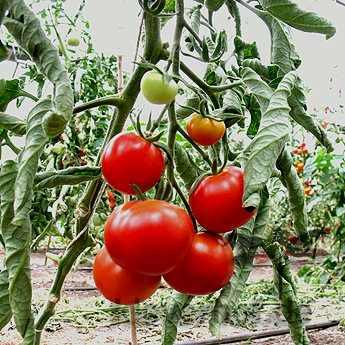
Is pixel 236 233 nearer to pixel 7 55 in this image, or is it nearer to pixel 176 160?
pixel 176 160

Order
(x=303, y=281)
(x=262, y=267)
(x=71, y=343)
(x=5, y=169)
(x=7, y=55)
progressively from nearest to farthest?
1. (x=7, y=55)
2. (x=5, y=169)
3. (x=71, y=343)
4. (x=303, y=281)
5. (x=262, y=267)

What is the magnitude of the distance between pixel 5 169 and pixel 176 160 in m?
0.24

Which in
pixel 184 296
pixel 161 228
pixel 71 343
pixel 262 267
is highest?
pixel 161 228

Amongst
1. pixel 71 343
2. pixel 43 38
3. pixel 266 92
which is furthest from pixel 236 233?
pixel 71 343

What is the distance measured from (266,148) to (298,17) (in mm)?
149

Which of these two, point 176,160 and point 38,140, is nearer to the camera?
point 38,140

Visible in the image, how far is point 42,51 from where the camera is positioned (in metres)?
0.30

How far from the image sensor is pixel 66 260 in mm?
467

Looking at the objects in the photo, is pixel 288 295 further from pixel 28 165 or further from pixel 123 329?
pixel 123 329

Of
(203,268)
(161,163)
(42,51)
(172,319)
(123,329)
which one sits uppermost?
(42,51)

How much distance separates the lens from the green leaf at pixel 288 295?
20.3 inches

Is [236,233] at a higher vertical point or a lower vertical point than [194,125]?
lower

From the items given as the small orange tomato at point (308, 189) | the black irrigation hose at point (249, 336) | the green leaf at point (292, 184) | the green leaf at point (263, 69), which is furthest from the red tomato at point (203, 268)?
the small orange tomato at point (308, 189)

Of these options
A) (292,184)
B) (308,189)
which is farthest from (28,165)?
(308,189)
